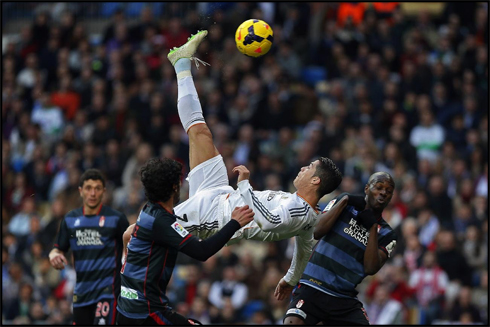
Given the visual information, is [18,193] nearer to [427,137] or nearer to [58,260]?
[427,137]

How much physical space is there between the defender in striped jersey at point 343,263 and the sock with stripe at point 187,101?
1.58 meters

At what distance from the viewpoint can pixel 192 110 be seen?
26.1ft

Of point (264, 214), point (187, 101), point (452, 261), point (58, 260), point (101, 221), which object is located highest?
point (187, 101)

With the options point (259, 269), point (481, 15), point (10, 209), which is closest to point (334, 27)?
point (481, 15)

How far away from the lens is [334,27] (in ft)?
57.2

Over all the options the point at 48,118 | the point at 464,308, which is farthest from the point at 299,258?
the point at 48,118

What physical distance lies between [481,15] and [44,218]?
9.40 metres

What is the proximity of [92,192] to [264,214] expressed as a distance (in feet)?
8.91

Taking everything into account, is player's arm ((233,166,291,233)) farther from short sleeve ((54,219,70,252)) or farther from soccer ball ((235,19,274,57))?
short sleeve ((54,219,70,252))

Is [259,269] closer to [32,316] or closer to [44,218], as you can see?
[32,316]

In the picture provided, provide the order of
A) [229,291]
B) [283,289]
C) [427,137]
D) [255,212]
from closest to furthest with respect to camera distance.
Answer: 1. [255,212]
2. [283,289]
3. [229,291]
4. [427,137]

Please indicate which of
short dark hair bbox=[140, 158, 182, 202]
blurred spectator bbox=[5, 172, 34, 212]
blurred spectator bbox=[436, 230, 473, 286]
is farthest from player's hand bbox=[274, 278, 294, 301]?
blurred spectator bbox=[5, 172, 34, 212]

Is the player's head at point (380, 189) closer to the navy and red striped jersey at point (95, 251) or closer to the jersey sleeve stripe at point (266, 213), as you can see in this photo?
the jersey sleeve stripe at point (266, 213)

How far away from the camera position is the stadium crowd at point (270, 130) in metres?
12.8
